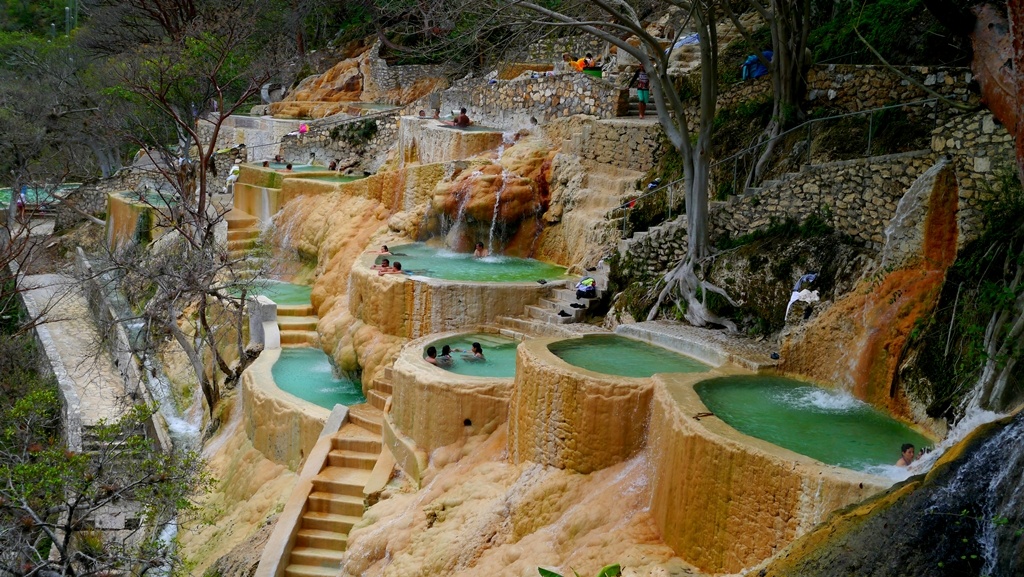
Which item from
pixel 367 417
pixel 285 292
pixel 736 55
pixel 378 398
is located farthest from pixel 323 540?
pixel 736 55

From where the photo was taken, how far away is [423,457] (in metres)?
14.6

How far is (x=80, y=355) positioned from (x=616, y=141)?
552 inches

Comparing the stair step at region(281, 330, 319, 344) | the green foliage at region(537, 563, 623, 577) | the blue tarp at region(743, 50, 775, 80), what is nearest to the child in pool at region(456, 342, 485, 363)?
the stair step at region(281, 330, 319, 344)

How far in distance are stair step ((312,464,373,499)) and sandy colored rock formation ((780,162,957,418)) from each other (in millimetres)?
6669

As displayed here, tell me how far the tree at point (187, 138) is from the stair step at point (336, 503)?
219 inches

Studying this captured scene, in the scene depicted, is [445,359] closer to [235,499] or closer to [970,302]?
[235,499]

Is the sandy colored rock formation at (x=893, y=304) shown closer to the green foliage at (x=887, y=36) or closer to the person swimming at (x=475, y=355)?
the green foliage at (x=887, y=36)

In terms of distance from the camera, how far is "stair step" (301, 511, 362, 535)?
14.9 m

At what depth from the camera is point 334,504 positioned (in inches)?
592

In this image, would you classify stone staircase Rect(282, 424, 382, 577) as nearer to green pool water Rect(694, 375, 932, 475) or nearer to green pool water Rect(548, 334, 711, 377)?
green pool water Rect(548, 334, 711, 377)

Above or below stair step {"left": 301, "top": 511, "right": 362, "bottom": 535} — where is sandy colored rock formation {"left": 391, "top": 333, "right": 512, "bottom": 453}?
above

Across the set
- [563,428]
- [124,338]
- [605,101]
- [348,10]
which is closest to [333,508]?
[563,428]

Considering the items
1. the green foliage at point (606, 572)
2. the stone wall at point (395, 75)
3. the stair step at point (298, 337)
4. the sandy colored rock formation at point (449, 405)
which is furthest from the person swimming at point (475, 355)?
the stone wall at point (395, 75)

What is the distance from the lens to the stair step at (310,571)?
14.2 m
